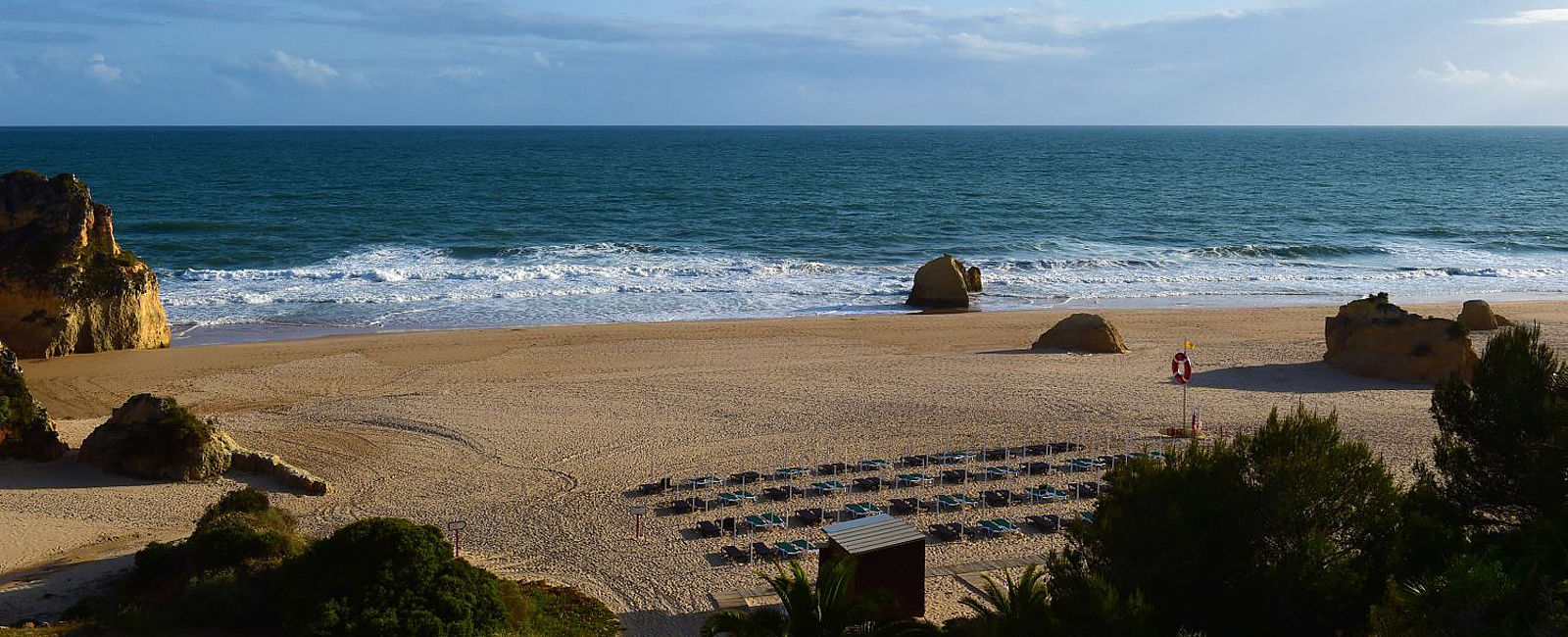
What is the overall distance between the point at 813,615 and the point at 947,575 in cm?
538

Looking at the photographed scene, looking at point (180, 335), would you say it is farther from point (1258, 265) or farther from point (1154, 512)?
point (1258, 265)

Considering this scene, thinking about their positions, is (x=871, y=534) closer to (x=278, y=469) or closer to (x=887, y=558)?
(x=887, y=558)

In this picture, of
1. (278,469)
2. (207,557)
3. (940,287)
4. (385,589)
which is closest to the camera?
(385,589)

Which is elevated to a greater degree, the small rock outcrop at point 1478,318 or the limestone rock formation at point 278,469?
the small rock outcrop at point 1478,318

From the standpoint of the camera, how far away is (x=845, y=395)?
27.6m

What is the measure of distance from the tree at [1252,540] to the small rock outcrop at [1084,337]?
19741mm

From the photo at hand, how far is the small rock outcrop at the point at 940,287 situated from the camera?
42.1m

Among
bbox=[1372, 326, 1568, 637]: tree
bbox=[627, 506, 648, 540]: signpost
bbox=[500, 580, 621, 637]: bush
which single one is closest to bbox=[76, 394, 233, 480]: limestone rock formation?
bbox=[627, 506, 648, 540]: signpost

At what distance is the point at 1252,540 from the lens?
41.4 feet

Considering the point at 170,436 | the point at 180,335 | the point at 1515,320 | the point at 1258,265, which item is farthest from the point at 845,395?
the point at 1258,265

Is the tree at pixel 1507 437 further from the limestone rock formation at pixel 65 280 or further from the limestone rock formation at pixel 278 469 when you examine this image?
the limestone rock formation at pixel 65 280

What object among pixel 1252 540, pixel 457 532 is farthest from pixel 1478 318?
pixel 457 532

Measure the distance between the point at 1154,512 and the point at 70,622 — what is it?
12.9 metres

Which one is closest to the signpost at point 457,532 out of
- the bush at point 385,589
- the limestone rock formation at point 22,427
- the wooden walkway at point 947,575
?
the bush at point 385,589
